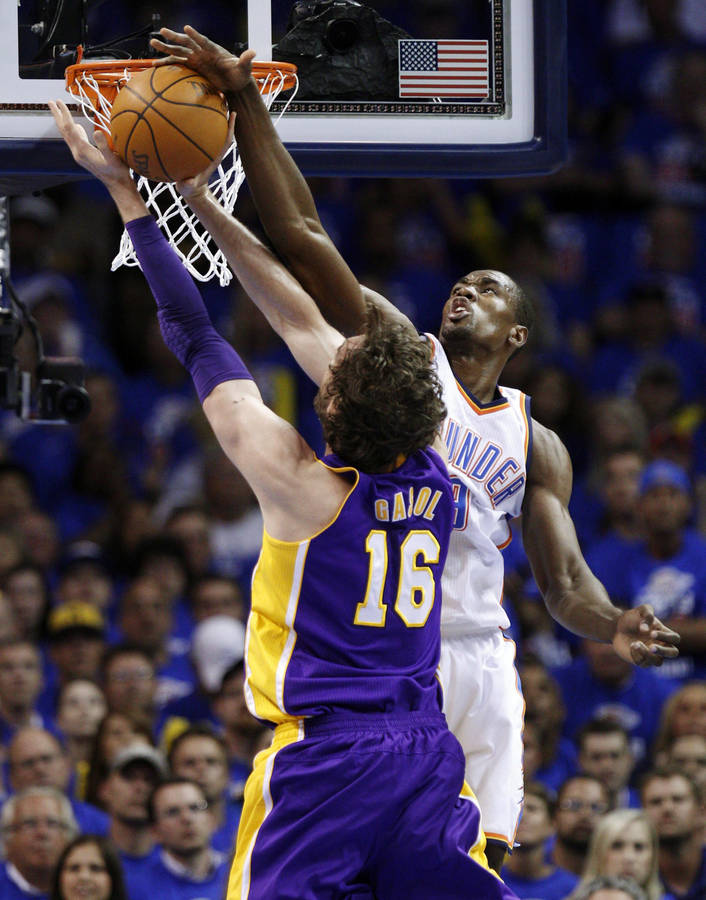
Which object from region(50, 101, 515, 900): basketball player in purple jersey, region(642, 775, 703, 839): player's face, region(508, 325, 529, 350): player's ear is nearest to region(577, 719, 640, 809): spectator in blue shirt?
region(642, 775, 703, 839): player's face

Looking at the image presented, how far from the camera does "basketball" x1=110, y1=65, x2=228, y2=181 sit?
3.79m

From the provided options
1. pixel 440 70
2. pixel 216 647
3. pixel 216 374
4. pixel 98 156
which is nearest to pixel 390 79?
pixel 440 70

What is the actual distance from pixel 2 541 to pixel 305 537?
4506 mm

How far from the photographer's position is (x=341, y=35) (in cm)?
460

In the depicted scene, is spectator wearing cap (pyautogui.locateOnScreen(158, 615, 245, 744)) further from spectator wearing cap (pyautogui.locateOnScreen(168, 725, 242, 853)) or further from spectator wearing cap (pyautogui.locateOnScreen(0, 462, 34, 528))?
spectator wearing cap (pyautogui.locateOnScreen(0, 462, 34, 528))

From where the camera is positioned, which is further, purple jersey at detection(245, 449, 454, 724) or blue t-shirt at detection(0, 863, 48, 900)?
blue t-shirt at detection(0, 863, 48, 900)

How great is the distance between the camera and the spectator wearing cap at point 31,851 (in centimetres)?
604

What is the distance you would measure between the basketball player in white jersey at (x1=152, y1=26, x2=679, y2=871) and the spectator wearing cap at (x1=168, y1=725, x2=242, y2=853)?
94.0 inches

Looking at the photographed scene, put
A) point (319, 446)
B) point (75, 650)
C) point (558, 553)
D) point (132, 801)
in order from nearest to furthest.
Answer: point (558, 553)
point (132, 801)
point (75, 650)
point (319, 446)

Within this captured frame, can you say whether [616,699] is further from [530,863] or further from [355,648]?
[355,648]

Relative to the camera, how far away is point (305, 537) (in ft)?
10.8

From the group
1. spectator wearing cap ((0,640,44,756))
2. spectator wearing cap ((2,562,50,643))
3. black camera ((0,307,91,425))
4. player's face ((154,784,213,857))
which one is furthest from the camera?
spectator wearing cap ((2,562,50,643))

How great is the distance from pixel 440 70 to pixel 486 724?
208 cm

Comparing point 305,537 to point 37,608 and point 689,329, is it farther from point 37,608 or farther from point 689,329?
point 689,329
